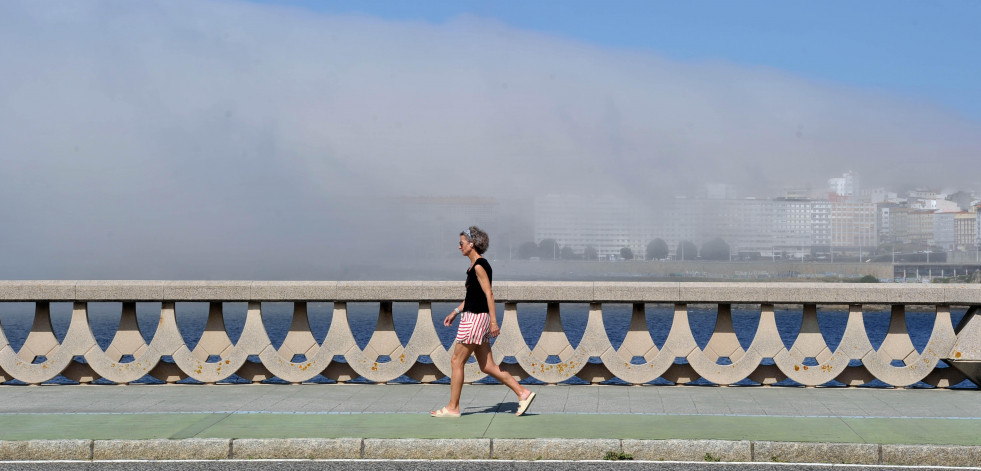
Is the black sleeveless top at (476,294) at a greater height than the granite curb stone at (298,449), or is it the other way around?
the black sleeveless top at (476,294)

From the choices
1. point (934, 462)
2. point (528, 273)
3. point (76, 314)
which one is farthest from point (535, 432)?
point (528, 273)

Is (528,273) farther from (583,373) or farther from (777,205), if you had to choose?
(583,373)

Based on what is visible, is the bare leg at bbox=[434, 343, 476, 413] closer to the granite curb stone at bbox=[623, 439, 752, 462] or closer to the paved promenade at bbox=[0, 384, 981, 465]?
the paved promenade at bbox=[0, 384, 981, 465]

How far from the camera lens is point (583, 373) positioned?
1101 cm

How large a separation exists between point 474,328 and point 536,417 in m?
0.93

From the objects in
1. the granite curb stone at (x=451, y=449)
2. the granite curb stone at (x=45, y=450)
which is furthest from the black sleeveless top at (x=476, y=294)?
the granite curb stone at (x=45, y=450)

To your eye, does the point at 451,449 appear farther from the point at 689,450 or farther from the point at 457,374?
the point at 689,450

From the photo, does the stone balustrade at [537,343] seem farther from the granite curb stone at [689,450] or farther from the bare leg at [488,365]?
the granite curb stone at [689,450]

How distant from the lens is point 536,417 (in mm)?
8797

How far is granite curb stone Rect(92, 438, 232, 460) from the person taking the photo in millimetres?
7547

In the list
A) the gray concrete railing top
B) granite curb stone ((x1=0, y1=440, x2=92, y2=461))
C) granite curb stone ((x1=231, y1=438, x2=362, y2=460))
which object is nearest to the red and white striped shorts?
granite curb stone ((x1=231, y1=438, x2=362, y2=460))

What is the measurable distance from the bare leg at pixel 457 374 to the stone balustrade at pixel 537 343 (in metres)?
1.66

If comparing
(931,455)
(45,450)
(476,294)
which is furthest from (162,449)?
(931,455)

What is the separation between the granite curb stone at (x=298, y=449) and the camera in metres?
7.58
